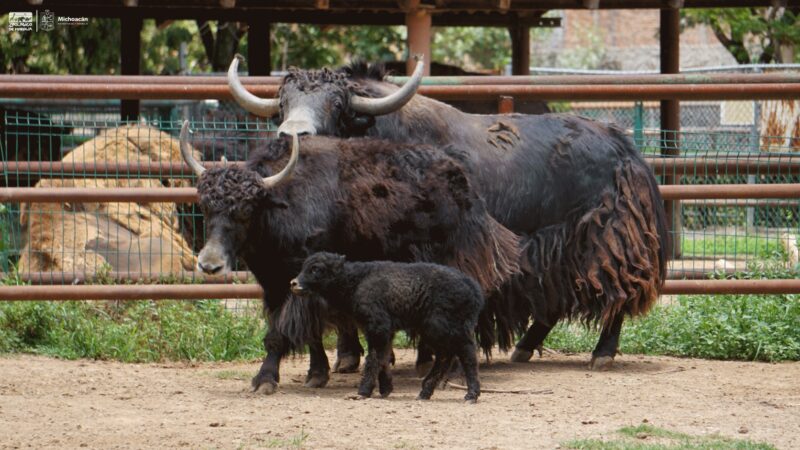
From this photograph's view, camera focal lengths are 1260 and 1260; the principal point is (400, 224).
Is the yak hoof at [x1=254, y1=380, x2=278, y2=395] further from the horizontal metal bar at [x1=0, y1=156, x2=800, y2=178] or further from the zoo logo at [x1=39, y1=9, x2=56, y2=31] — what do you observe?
the zoo logo at [x1=39, y1=9, x2=56, y2=31]

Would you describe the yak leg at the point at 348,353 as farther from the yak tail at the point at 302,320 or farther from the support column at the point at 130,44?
the support column at the point at 130,44

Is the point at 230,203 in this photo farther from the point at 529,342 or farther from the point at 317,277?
the point at 529,342

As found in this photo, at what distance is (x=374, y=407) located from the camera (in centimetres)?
621

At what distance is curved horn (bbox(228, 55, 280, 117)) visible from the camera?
8023 mm

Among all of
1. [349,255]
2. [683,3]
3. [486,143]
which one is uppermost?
[683,3]

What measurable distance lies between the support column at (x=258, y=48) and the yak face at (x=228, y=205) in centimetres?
944

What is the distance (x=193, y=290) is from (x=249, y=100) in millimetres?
1283

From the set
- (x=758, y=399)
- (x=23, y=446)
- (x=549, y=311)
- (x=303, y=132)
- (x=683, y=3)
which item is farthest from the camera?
(x=683, y=3)

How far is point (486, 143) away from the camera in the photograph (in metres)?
7.89

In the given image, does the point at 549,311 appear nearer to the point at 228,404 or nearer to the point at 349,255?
the point at 349,255

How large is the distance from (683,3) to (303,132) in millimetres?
7383

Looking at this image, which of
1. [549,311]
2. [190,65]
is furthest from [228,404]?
[190,65]

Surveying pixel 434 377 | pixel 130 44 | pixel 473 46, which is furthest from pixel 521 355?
pixel 473 46

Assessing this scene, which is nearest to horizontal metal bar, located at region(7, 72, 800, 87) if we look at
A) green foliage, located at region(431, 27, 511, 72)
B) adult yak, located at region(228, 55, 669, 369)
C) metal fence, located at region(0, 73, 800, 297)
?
metal fence, located at region(0, 73, 800, 297)
